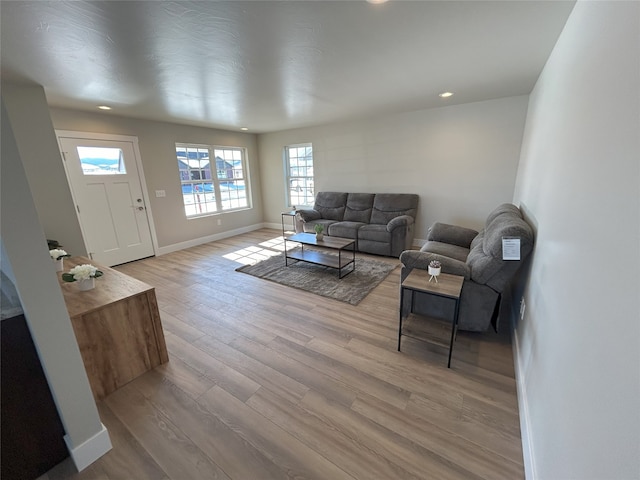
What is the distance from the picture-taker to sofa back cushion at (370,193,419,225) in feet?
15.0

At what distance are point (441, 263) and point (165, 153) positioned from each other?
16.2 ft

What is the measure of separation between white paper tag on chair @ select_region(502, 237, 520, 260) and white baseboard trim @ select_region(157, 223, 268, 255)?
5185mm

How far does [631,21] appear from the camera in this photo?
0.82 meters

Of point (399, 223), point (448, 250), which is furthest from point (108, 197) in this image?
point (448, 250)

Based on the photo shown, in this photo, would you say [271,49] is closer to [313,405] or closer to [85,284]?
[85,284]

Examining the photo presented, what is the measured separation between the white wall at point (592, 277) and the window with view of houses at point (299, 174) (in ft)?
15.3

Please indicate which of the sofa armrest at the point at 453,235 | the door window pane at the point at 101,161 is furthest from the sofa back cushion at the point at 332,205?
the door window pane at the point at 101,161

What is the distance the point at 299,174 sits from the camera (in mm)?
6148

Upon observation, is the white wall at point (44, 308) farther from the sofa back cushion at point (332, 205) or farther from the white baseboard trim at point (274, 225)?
the white baseboard trim at point (274, 225)

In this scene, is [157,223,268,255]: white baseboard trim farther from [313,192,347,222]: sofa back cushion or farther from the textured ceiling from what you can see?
the textured ceiling

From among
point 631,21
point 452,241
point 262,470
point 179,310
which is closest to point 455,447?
point 262,470

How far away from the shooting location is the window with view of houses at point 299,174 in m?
5.90

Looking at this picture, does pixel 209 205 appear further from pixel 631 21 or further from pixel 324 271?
pixel 631 21

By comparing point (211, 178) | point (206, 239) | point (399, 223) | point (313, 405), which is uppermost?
point (211, 178)
